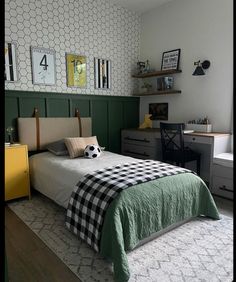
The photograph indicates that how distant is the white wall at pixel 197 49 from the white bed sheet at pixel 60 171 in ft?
5.57

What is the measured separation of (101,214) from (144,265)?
1.69 feet

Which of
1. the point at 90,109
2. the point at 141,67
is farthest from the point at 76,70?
the point at 141,67

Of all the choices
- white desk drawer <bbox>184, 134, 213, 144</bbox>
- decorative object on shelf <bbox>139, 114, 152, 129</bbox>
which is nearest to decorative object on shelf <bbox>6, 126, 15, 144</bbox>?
decorative object on shelf <bbox>139, 114, 152, 129</bbox>

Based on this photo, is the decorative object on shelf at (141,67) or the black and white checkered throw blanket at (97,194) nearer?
the black and white checkered throw blanket at (97,194)

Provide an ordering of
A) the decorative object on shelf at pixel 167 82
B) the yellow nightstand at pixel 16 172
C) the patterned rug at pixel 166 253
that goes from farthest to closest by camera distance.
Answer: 1. the decorative object on shelf at pixel 167 82
2. the yellow nightstand at pixel 16 172
3. the patterned rug at pixel 166 253

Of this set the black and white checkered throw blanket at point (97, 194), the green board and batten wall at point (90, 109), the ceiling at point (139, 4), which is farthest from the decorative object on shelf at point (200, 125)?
the ceiling at point (139, 4)

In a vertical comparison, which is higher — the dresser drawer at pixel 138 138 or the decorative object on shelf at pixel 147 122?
the decorative object on shelf at pixel 147 122

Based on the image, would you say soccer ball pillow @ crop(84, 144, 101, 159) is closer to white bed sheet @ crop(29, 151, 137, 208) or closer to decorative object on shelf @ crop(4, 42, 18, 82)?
white bed sheet @ crop(29, 151, 137, 208)

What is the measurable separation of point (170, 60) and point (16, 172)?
10.2ft

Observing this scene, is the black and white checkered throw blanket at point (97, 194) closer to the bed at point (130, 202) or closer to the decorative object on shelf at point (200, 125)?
the bed at point (130, 202)

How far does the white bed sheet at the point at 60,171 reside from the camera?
2488mm

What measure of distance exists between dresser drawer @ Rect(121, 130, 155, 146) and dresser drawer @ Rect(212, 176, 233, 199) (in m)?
1.14

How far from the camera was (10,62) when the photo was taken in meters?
3.20

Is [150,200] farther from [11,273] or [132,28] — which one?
[132,28]
